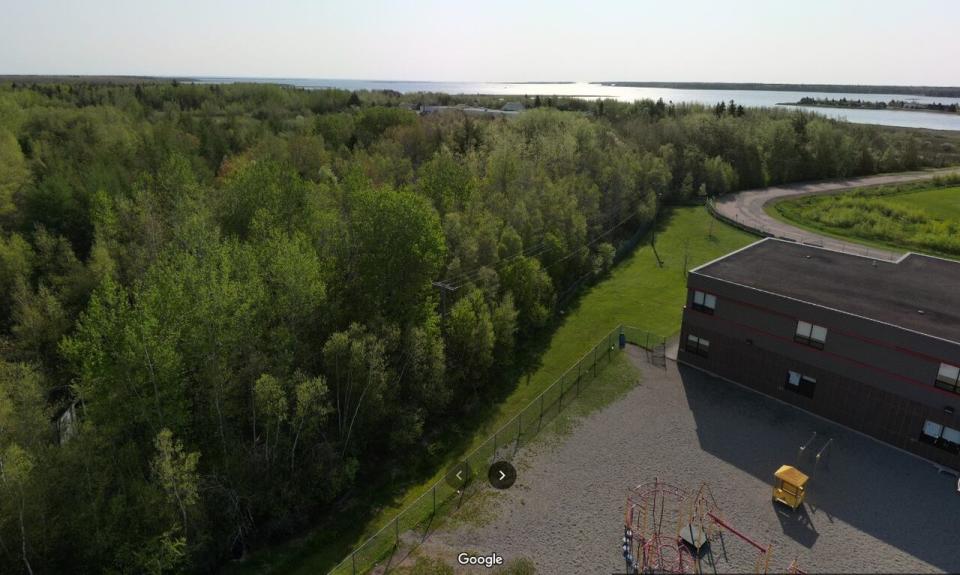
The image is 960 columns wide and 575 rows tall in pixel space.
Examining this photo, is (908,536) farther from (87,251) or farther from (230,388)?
(87,251)

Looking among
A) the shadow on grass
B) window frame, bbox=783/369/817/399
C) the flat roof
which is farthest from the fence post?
window frame, bbox=783/369/817/399

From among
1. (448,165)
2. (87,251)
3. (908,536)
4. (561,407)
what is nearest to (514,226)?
(448,165)

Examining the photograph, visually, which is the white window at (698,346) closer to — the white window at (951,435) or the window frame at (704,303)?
the window frame at (704,303)

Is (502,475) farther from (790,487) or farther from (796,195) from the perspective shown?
(796,195)

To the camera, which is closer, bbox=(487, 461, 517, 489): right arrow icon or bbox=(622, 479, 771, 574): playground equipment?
bbox=(622, 479, 771, 574): playground equipment

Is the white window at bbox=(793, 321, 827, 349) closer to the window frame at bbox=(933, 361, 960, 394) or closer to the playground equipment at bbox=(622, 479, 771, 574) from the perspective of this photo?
the window frame at bbox=(933, 361, 960, 394)
